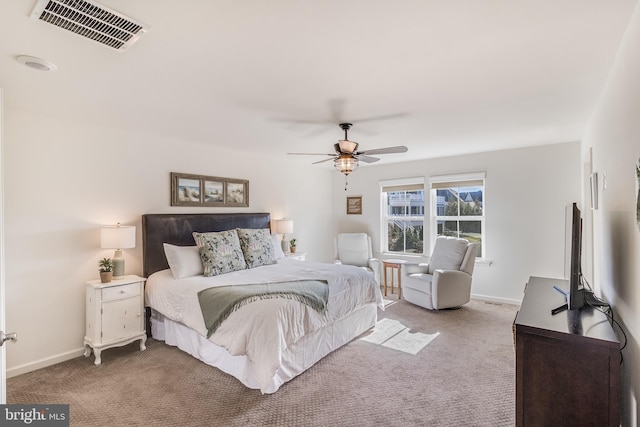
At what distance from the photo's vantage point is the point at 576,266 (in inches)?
74.5

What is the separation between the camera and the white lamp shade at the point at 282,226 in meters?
5.20

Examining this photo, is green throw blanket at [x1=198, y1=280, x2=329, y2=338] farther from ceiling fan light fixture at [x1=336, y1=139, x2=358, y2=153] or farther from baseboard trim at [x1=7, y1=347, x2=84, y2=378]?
baseboard trim at [x1=7, y1=347, x2=84, y2=378]

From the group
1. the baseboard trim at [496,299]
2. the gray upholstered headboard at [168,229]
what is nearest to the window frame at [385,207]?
the baseboard trim at [496,299]

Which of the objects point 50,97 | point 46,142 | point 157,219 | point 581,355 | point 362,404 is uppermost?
point 50,97

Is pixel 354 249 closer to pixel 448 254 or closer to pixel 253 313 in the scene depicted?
pixel 448 254

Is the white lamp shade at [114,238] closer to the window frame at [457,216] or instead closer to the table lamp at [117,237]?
the table lamp at [117,237]

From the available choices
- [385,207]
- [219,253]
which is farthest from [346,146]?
[385,207]

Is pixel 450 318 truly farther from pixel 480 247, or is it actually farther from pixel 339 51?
pixel 339 51

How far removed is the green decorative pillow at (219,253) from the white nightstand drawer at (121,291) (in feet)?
2.28

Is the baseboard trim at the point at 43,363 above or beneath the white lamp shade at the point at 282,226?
beneath

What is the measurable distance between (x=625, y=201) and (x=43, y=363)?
188 inches

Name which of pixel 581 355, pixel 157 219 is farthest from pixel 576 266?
pixel 157 219

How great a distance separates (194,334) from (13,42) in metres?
2.58

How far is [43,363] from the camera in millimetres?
3010
